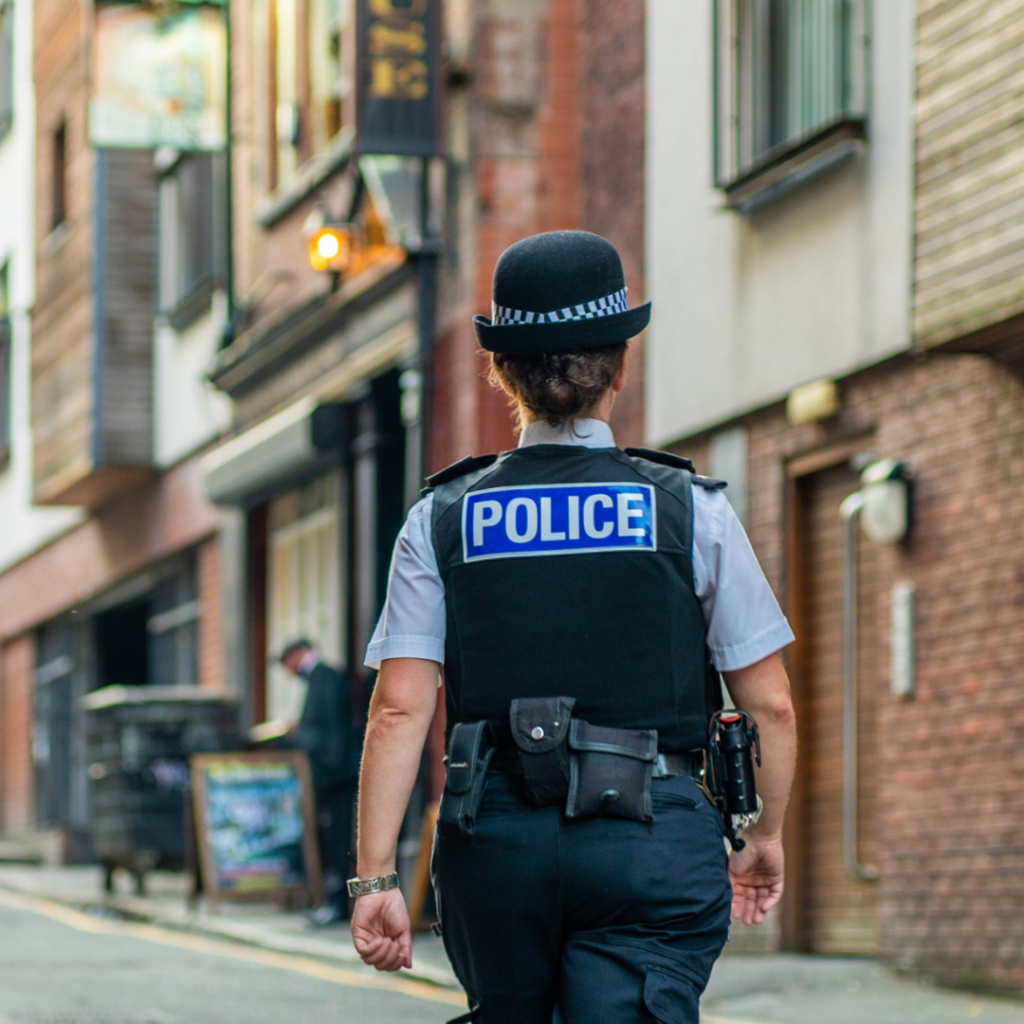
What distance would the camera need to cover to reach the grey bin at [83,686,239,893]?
52.2 ft

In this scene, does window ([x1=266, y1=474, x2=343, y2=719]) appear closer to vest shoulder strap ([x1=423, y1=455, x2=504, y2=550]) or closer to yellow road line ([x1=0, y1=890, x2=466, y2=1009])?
yellow road line ([x1=0, y1=890, x2=466, y2=1009])

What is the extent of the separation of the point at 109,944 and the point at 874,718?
4.58m

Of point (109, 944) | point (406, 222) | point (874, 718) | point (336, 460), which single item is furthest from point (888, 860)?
point (336, 460)

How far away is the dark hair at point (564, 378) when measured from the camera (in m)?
3.56

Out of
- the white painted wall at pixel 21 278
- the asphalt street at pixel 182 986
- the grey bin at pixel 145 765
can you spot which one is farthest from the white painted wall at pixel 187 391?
the asphalt street at pixel 182 986

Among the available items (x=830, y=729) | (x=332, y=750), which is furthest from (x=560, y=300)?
(x=332, y=750)

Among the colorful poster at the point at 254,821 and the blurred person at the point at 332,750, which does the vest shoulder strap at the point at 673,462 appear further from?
the colorful poster at the point at 254,821

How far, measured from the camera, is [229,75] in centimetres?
1845

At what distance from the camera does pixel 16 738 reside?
27.5 m

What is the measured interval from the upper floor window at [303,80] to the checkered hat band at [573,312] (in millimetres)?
12773

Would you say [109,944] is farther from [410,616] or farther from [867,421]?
[410,616]

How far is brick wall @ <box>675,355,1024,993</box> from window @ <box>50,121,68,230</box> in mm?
15880

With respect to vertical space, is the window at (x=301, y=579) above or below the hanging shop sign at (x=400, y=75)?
below

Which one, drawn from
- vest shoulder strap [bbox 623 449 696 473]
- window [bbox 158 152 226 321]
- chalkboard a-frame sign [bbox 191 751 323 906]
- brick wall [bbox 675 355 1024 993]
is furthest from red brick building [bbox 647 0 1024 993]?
window [bbox 158 152 226 321]
